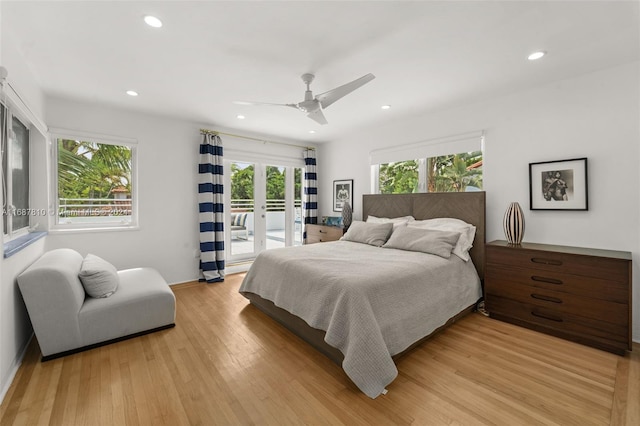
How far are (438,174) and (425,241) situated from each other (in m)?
1.32

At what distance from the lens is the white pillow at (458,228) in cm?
300

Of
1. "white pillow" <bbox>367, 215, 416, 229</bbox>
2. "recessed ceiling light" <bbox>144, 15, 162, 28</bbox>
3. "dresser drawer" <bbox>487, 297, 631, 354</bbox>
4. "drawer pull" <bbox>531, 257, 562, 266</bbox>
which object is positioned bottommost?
"dresser drawer" <bbox>487, 297, 631, 354</bbox>

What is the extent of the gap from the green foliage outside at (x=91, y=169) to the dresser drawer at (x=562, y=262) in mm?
4634

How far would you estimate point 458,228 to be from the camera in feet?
10.7

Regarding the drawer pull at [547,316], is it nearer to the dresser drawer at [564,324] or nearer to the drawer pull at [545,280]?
the dresser drawer at [564,324]

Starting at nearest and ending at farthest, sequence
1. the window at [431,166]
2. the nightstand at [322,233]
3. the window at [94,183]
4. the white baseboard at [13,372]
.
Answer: the white baseboard at [13,372]
the window at [94,183]
the window at [431,166]
the nightstand at [322,233]

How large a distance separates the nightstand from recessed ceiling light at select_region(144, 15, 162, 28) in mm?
3481

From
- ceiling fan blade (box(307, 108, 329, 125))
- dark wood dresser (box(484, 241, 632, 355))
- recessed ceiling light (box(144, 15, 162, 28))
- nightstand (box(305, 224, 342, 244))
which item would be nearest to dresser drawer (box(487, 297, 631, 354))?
dark wood dresser (box(484, 241, 632, 355))

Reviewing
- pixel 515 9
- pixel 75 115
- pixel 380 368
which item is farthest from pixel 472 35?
pixel 75 115

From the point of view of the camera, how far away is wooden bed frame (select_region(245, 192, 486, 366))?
232 centimetres

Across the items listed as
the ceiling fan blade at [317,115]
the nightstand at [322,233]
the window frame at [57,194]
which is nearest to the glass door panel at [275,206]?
the nightstand at [322,233]

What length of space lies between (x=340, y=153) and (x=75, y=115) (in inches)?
151

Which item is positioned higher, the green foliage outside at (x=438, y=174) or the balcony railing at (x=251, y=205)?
the green foliage outside at (x=438, y=174)

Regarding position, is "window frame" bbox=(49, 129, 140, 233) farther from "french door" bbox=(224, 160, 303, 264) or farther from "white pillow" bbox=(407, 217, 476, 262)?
"white pillow" bbox=(407, 217, 476, 262)
